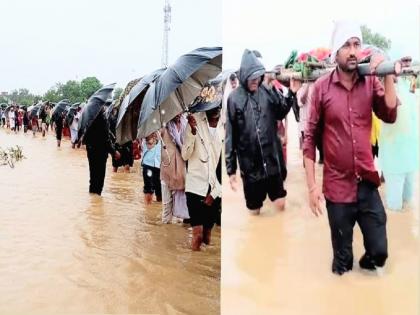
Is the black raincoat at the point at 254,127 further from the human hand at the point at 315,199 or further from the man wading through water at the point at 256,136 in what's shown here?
the human hand at the point at 315,199

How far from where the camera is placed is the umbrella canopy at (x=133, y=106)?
3.33m

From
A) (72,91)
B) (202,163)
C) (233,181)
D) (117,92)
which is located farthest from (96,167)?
(233,181)

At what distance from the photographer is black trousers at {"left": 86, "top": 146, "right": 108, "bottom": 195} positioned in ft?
13.8

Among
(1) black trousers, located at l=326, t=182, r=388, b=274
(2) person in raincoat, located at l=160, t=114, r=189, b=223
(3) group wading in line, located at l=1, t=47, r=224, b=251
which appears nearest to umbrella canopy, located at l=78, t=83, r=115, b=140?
(3) group wading in line, located at l=1, t=47, r=224, b=251

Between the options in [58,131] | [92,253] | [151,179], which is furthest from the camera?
[58,131]

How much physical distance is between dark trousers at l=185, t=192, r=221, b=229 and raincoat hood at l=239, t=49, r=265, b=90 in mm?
1489

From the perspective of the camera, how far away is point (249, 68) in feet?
6.41

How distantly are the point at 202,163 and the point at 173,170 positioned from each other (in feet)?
1.99

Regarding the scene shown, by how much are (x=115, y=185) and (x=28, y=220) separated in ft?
3.42

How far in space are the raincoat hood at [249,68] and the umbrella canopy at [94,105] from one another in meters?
1.94

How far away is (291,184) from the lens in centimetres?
194

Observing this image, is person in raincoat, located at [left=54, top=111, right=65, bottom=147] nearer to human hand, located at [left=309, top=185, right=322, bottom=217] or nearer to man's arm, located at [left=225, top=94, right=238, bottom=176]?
man's arm, located at [left=225, top=94, right=238, bottom=176]

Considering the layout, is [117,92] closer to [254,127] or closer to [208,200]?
[208,200]

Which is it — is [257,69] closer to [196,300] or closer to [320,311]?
[320,311]
